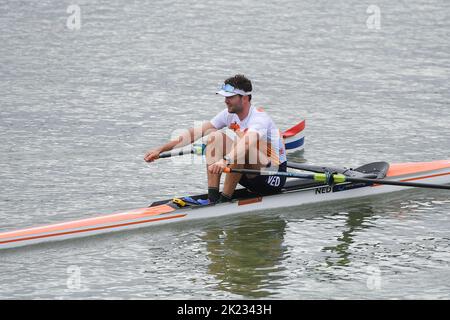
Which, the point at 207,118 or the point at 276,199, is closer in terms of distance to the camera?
the point at 276,199

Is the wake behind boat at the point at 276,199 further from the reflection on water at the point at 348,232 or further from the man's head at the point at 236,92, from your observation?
the man's head at the point at 236,92

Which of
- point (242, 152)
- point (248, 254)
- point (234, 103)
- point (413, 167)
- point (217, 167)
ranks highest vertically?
point (234, 103)

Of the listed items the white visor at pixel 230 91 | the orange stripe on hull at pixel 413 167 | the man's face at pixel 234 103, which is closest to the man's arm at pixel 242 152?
the man's face at pixel 234 103

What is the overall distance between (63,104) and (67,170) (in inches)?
168

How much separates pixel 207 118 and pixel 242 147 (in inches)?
254

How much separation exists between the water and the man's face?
1441 millimetres

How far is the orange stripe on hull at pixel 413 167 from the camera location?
14.5 m

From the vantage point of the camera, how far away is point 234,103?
13211 millimetres

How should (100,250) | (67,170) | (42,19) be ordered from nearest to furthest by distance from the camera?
1. (100,250)
2. (67,170)
3. (42,19)

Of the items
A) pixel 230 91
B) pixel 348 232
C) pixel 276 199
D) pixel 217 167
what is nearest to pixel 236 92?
pixel 230 91

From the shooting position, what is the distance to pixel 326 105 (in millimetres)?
20188

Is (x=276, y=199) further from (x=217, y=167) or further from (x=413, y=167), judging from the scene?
(x=413, y=167)
